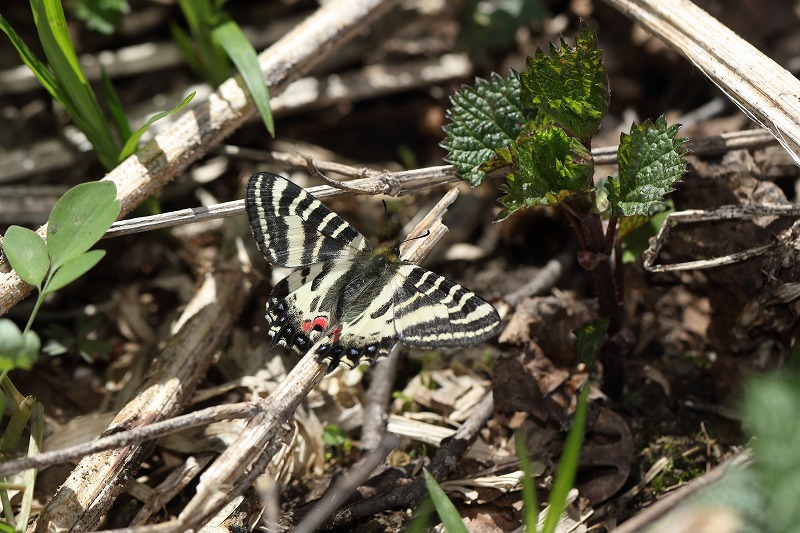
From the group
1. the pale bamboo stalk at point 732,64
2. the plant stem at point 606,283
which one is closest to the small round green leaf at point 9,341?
the plant stem at point 606,283

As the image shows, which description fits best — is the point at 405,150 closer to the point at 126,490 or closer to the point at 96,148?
the point at 96,148

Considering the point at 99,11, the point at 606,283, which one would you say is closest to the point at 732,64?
the point at 606,283

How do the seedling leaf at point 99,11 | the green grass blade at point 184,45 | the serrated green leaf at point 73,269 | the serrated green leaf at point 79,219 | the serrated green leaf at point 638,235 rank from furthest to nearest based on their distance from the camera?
the seedling leaf at point 99,11 < the green grass blade at point 184,45 < the serrated green leaf at point 638,235 < the serrated green leaf at point 79,219 < the serrated green leaf at point 73,269

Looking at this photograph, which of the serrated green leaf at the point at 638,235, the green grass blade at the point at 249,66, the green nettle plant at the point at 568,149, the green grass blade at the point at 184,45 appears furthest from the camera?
the green grass blade at the point at 184,45

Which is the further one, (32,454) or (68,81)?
(68,81)

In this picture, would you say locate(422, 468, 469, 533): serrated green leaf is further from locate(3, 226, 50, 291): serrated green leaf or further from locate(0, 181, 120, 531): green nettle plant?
locate(3, 226, 50, 291): serrated green leaf

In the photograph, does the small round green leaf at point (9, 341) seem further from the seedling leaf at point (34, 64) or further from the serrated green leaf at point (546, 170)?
the serrated green leaf at point (546, 170)

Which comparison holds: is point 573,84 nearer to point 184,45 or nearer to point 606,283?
point 606,283

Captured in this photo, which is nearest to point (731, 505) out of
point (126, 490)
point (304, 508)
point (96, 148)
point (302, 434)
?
point (304, 508)
